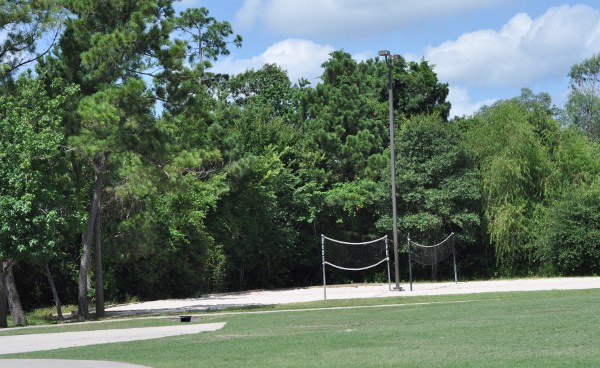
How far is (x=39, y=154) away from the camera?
24234 millimetres

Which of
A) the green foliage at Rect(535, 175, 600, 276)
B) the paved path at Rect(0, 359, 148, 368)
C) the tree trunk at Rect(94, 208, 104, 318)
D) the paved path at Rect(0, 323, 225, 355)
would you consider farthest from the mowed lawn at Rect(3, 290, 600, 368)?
the green foliage at Rect(535, 175, 600, 276)

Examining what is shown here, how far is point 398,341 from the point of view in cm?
1441

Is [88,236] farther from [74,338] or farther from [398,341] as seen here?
[398,341]

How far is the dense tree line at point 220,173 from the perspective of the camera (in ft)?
83.6

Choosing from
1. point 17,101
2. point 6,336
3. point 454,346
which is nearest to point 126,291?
point 17,101

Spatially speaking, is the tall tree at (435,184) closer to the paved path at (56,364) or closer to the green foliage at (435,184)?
the green foliage at (435,184)

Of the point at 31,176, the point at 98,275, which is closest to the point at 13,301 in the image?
A: the point at 98,275

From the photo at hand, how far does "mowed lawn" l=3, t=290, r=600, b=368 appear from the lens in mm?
11672

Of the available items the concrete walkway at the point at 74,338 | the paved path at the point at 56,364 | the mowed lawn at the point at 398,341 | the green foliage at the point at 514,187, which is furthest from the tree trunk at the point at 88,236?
the green foliage at the point at 514,187

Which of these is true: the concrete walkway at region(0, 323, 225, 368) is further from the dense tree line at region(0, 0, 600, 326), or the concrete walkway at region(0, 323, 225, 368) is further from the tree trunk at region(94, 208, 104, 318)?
the tree trunk at region(94, 208, 104, 318)

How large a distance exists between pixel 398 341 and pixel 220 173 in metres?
26.5

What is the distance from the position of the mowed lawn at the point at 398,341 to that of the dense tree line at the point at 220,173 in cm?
789

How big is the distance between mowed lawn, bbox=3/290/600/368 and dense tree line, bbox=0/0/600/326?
25.9 ft

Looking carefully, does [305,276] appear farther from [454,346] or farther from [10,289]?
[454,346]
